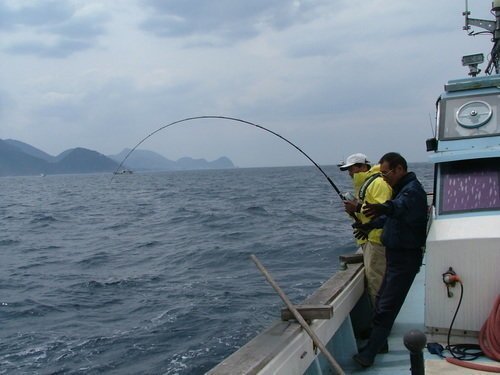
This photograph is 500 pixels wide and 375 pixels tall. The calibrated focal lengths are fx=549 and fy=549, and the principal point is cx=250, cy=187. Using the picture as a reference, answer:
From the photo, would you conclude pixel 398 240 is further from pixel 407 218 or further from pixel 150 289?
pixel 150 289

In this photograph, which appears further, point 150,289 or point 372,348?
point 150,289

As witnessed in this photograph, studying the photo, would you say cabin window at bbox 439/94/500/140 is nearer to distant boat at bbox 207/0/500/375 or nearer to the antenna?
distant boat at bbox 207/0/500/375

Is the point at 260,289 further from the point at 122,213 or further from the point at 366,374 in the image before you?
the point at 122,213

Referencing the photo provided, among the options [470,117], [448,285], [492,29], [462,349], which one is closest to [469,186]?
[470,117]

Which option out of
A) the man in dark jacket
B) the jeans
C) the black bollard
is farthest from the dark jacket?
the black bollard

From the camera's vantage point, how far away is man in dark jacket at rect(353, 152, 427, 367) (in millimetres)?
4273

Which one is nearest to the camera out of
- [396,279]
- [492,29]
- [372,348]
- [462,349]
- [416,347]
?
[416,347]

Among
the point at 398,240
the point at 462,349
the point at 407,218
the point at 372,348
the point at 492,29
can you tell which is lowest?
the point at 372,348

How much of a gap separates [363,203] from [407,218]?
0.59 metres

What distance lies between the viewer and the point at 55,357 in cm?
774

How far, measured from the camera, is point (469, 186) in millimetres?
4711

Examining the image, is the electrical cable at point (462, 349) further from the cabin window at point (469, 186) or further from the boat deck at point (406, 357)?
the cabin window at point (469, 186)

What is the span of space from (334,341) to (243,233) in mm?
14431

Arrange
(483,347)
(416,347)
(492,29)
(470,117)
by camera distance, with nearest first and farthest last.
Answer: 1. (416,347)
2. (483,347)
3. (470,117)
4. (492,29)
